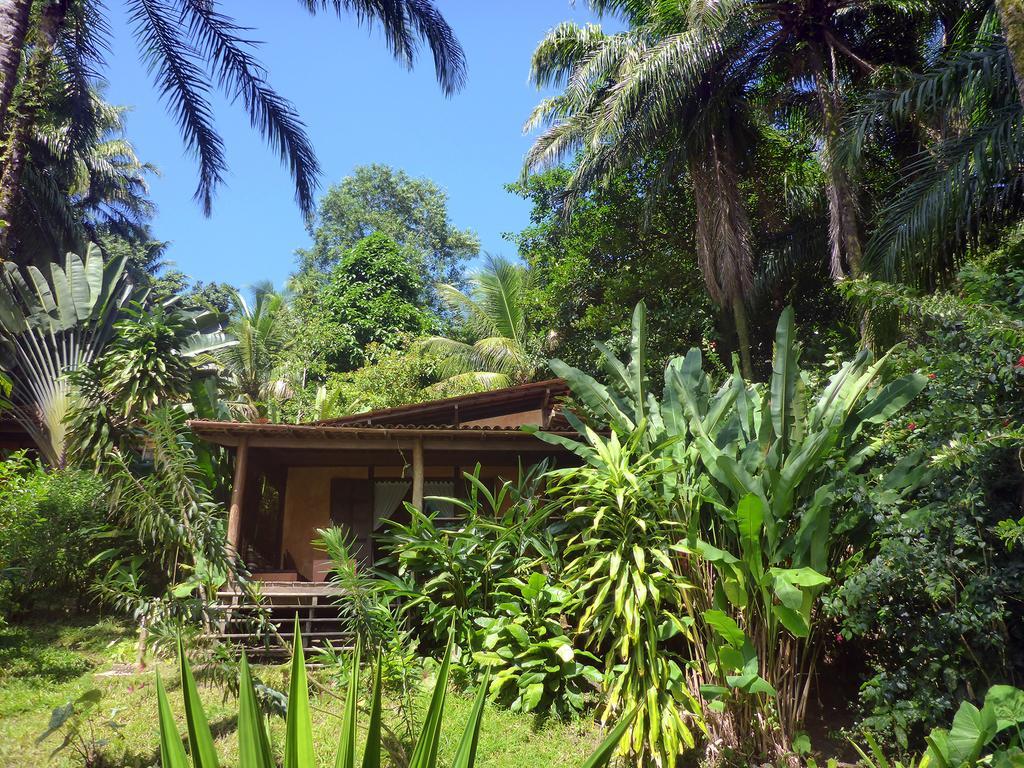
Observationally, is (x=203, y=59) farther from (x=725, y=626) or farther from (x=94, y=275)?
(x=725, y=626)

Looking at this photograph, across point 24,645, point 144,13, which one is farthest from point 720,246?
point 24,645

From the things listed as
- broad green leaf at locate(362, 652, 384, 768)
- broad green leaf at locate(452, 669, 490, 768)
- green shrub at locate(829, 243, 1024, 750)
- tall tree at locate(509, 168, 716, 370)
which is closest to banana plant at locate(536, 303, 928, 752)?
green shrub at locate(829, 243, 1024, 750)

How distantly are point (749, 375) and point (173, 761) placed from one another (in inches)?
557

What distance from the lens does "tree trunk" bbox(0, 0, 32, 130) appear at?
7.42 metres

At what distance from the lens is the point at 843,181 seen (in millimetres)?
12984

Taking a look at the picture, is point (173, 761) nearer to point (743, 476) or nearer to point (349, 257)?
point (743, 476)

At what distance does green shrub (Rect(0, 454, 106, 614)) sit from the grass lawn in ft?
3.02

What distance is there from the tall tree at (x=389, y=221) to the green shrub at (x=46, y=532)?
25.4 metres

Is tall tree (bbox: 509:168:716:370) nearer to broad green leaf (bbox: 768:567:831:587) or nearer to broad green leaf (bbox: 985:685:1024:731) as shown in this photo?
broad green leaf (bbox: 768:567:831:587)

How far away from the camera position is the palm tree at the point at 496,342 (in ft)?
69.8

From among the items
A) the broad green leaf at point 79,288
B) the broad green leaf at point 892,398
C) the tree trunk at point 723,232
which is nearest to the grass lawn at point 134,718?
the broad green leaf at point 892,398

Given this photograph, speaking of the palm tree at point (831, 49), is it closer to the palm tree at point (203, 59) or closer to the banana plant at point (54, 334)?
the palm tree at point (203, 59)

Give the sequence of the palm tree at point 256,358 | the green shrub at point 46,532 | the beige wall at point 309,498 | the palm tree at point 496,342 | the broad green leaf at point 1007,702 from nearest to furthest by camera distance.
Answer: the broad green leaf at point 1007,702 < the green shrub at point 46,532 < the beige wall at point 309,498 < the palm tree at point 496,342 < the palm tree at point 256,358

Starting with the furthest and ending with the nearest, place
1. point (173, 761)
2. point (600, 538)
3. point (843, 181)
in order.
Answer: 1. point (843, 181)
2. point (600, 538)
3. point (173, 761)
